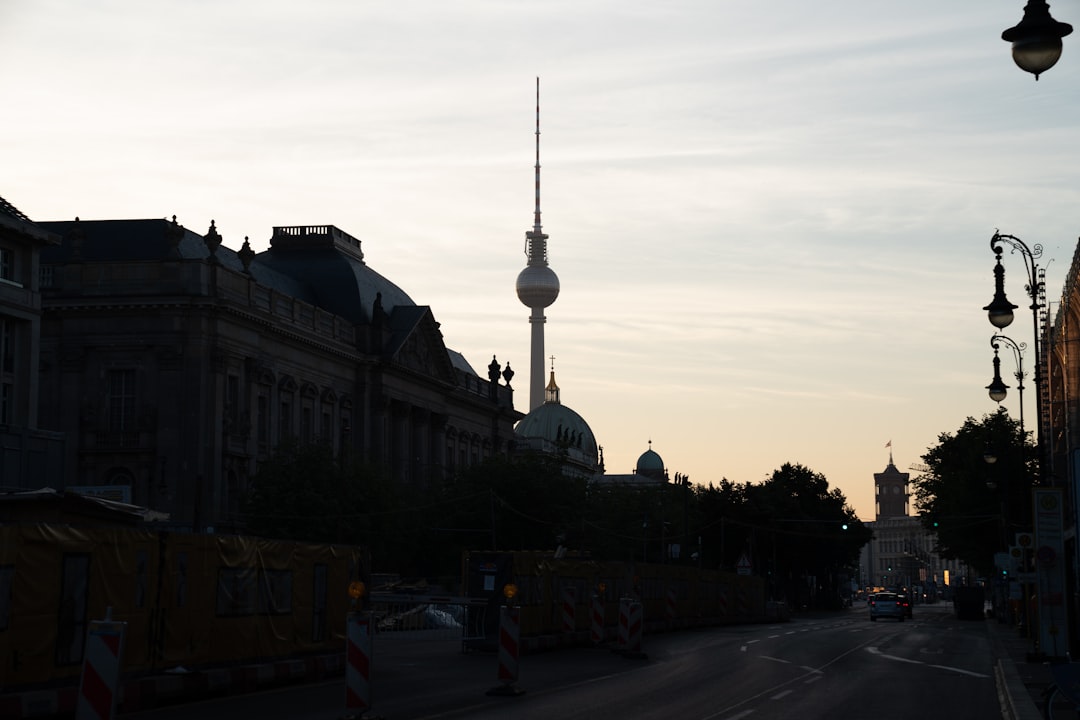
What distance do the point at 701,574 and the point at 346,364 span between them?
33.9 metres

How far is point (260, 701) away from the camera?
22562mm

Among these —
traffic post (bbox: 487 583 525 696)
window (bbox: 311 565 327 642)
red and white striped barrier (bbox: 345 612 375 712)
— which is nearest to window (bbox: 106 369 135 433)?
window (bbox: 311 565 327 642)

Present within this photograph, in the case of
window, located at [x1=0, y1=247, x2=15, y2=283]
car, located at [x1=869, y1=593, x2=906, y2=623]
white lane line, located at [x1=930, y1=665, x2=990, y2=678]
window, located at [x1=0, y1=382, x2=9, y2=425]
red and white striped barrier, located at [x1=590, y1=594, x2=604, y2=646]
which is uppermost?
window, located at [x1=0, y1=247, x2=15, y2=283]

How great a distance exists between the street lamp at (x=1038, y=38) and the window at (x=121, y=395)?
2636 inches

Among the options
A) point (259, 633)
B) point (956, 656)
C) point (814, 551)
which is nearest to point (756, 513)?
point (814, 551)

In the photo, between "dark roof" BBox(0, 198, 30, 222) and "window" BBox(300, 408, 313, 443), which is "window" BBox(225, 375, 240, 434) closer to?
"window" BBox(300, 408, 313, 443)

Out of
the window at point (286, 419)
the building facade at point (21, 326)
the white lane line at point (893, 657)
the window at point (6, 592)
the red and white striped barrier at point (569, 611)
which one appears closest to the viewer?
the window at point (6, 592)

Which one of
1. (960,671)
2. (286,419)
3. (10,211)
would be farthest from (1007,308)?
(286,419)

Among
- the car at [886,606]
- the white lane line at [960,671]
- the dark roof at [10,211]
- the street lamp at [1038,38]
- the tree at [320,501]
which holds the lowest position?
the car at [886,606]

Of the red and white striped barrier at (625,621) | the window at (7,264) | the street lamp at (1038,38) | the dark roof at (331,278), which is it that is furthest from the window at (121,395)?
the street lamp at (1038,38)

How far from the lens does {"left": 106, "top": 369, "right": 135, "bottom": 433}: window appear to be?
7462 cm

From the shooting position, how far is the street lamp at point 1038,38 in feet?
38.6

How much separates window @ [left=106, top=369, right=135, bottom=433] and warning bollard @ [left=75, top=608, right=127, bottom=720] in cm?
6190

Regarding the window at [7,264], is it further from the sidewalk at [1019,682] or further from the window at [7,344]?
the sidewalk at [1019,682]
